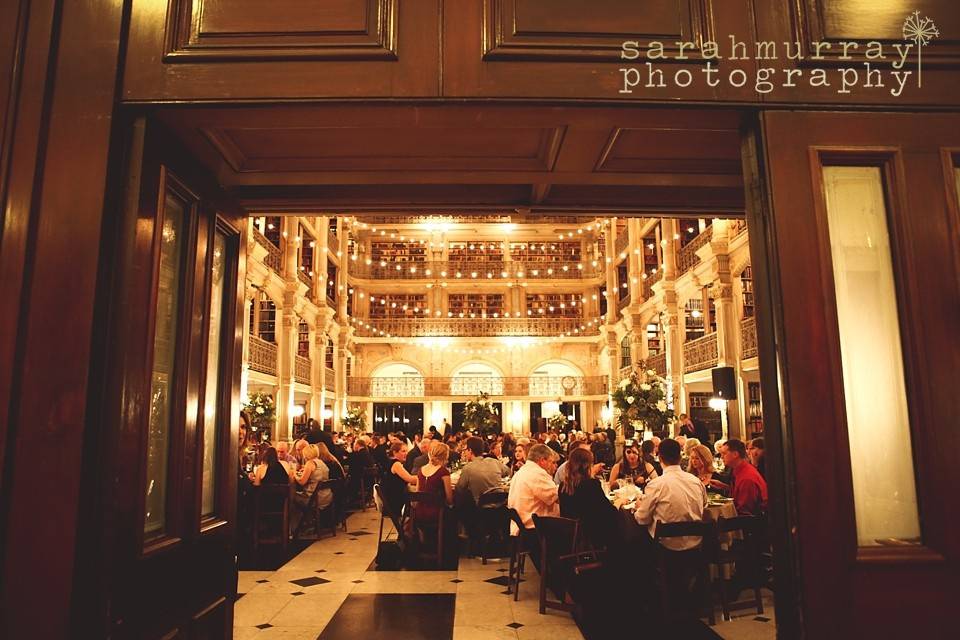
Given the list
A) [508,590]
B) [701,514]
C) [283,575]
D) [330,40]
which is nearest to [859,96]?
[330,40]

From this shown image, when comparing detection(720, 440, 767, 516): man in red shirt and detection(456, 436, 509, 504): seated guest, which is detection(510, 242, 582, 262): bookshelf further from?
detection(720, 440, 767, 516): man in red shirt

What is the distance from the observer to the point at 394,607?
4973 mm

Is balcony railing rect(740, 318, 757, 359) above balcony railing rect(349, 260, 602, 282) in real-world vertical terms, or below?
below

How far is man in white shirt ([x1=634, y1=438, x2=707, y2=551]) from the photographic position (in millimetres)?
4543

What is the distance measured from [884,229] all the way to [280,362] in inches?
670

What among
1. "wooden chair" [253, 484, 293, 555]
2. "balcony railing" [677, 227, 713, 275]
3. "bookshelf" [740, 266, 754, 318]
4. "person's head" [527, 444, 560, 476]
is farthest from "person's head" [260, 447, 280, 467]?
"bookshelf" [740, 266, 754, 318]

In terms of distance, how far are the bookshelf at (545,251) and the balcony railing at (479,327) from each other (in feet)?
9.93

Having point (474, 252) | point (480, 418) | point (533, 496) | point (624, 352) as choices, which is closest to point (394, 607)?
point (533, 496)

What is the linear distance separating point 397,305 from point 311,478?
22.6m

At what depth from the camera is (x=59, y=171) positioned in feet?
5.92

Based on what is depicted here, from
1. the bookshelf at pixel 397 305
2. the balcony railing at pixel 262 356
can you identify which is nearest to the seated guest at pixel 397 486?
the balcony railing at pixel 262 356

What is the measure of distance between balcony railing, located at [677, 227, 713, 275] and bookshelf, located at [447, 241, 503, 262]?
1336 cm

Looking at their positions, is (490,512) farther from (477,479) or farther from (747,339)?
(747,339)

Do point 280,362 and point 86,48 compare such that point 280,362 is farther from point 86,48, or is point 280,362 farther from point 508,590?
point 86,48
